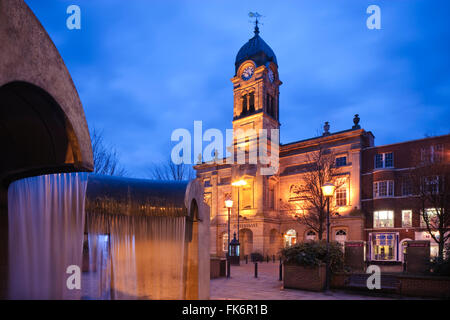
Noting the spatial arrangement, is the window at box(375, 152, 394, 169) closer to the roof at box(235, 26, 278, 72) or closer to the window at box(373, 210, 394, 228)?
the window at box(373, 210, 394, 228)

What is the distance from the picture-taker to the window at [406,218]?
31.1 metres

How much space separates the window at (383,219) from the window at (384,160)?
16.5 ft

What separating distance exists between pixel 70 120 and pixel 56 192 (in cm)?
264

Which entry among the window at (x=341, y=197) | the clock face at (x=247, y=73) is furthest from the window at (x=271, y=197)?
the clock face at (x=247, y=73)

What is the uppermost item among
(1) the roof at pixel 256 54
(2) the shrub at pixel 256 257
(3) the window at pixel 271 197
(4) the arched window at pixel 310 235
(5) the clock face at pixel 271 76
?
(1) the roof at pixel 256 54

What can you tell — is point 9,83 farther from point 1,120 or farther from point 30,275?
point 30,275

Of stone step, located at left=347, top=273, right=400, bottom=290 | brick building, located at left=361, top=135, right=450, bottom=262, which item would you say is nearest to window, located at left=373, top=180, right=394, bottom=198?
brick building, located at left=361, top=135, right=450, bottom=262

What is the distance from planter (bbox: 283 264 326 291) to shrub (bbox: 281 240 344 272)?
0.69 ft

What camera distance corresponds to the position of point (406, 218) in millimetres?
31422

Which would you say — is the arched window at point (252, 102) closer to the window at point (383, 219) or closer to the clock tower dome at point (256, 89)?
the clock tower dome at point (256, 89)

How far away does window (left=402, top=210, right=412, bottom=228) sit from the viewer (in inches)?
1226

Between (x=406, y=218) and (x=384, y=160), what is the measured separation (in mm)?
6518

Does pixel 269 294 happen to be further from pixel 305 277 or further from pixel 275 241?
pixel 275 241

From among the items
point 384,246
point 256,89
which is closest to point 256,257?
point 384,246
